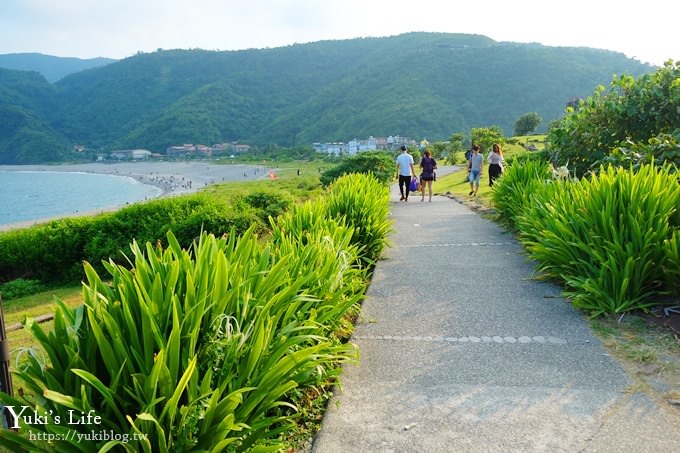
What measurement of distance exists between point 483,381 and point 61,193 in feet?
251

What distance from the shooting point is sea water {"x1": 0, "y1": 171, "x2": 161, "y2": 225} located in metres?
50.6

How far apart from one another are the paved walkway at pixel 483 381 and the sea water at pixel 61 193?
127ft

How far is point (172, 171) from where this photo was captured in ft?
294

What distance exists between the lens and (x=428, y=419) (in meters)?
2.59

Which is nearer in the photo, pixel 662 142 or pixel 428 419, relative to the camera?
pixel 428 419

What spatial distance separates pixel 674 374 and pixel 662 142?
5248 mm

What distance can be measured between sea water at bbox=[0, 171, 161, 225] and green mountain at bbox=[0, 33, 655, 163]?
31847 mm

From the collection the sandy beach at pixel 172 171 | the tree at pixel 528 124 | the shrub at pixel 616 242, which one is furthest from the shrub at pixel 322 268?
the tree at pixel 528 124

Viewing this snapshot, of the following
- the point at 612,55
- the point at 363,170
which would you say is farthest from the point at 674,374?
the point at 612,55

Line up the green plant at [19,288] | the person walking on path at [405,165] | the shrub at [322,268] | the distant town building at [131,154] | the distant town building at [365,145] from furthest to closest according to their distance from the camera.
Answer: the distant town building at [131,154]
the distant town building at [365,145]
the person walking on path at [405,165]
the green plant at [19,288]
the shrub at [322,268]

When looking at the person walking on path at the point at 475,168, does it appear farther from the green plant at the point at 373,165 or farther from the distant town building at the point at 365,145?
the distant town building at the point at 365,145

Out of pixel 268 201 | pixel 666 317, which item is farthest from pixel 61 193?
pixel 666 317

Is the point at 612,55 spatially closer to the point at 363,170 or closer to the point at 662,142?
the point at 363,170

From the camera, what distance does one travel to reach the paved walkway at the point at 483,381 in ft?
7.91
